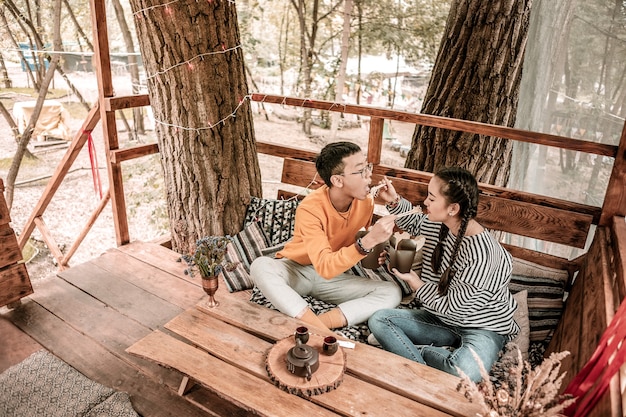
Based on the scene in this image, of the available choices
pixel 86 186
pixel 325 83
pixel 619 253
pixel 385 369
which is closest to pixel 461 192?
pixel 619 253

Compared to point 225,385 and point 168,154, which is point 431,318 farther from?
point 168,154

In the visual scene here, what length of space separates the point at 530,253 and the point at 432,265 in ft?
2.35

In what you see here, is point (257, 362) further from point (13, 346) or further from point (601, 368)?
point (13, 346)

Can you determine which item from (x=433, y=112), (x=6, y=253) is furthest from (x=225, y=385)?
(x=433, y=112)

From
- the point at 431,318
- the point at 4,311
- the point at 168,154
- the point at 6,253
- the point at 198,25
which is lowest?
the point at 4,311

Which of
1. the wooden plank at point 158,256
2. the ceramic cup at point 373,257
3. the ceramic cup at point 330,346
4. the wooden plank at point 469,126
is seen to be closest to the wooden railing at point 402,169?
the wooden plank at point 469,126

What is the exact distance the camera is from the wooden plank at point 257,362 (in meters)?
1.60

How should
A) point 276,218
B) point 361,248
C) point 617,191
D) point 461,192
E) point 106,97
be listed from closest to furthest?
point 461,192
point 361,248
point 617,191
point 106,97
point 276,218

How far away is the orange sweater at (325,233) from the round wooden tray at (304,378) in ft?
1.63

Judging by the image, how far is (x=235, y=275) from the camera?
9.48ft

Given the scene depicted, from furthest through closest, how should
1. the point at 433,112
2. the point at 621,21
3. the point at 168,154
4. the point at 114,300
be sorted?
the point at 433,112, the point at 168,154, the point at 114,300, the point at 621,21

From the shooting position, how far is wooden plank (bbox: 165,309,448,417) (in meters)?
1.60

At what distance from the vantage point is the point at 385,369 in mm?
1788

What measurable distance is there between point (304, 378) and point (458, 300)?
896mm
